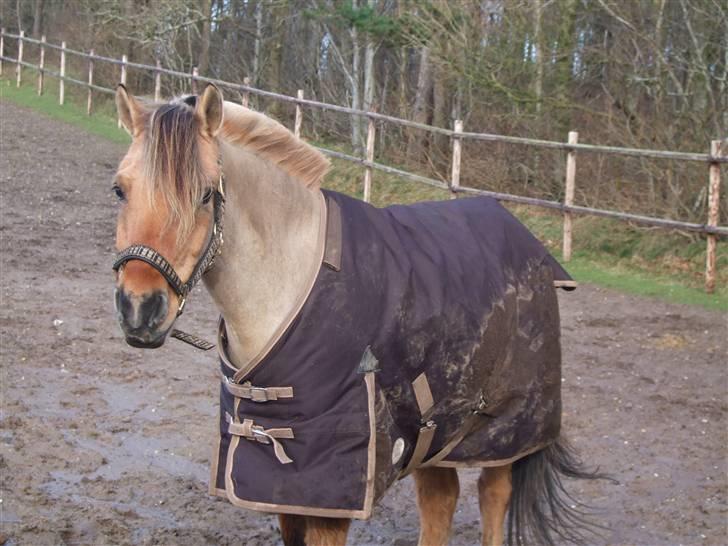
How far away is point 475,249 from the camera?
3207 mm

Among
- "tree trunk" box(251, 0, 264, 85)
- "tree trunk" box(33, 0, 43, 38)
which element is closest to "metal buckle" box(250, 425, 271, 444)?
"tree trunk" box(251, 0, 264, 85)

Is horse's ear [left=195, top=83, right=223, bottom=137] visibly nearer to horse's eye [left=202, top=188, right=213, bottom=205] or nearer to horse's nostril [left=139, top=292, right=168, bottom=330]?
horse's eye [left=202, top=188, right=213, bottom=205]

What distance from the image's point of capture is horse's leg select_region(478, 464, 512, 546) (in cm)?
352

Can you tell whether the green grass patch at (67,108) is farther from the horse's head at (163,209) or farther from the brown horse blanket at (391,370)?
the horse's head at (163,209)

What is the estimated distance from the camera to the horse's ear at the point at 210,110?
2.45m

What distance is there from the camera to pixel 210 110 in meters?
2.49

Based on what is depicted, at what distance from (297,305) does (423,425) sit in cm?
62

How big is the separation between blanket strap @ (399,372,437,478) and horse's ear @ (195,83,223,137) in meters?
0.95

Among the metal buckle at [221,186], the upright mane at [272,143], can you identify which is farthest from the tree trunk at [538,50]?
the metal buckle at [221,186]

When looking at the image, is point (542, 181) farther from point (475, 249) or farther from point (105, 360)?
point (475, 249)

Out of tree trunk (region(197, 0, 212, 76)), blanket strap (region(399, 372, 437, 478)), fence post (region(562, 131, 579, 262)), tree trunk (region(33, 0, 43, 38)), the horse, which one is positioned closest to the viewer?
the horse

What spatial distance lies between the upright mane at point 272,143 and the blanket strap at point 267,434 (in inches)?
28.1

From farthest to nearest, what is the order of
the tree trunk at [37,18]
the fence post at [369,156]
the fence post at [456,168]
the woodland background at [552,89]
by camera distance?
the tree trunk at [37,18], the fence post at [369,156], the fence post at [456,168], the woodland background at [552,89]

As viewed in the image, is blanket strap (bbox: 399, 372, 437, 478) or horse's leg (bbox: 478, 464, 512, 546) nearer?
blanket strap (bbox: 399, 372, 437, 478)
